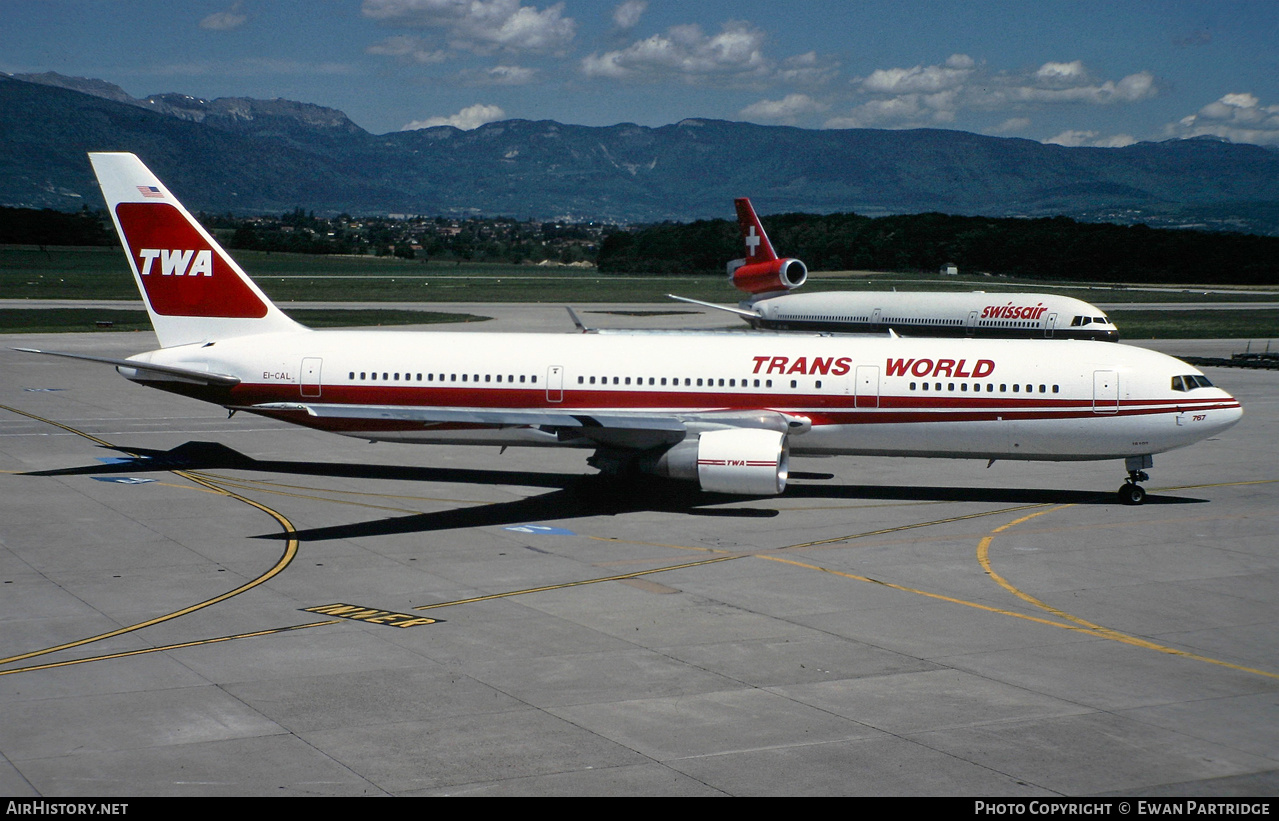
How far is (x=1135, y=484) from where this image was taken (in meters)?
33.1

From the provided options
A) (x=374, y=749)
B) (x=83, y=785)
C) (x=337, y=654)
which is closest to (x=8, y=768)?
(x=83, y=785)

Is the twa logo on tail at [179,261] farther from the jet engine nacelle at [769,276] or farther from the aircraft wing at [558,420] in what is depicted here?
the jet engine nacelle at [769,276]

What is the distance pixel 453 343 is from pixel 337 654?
17188 millimetres

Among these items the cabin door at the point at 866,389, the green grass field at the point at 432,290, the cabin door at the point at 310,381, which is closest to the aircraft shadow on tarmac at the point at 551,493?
the cabin door at the point at 310,381

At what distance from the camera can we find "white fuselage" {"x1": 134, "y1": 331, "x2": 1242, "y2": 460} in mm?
31906

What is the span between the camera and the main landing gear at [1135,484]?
32656 millimetres

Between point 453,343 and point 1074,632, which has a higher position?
point 453,343

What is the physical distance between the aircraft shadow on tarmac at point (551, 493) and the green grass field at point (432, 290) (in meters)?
48.9

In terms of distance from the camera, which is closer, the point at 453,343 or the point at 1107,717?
the point at 1107,717

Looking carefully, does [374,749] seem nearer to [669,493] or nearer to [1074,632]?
[1074,632]

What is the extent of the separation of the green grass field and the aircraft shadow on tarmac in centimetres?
4885

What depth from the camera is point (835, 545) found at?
27.7m
